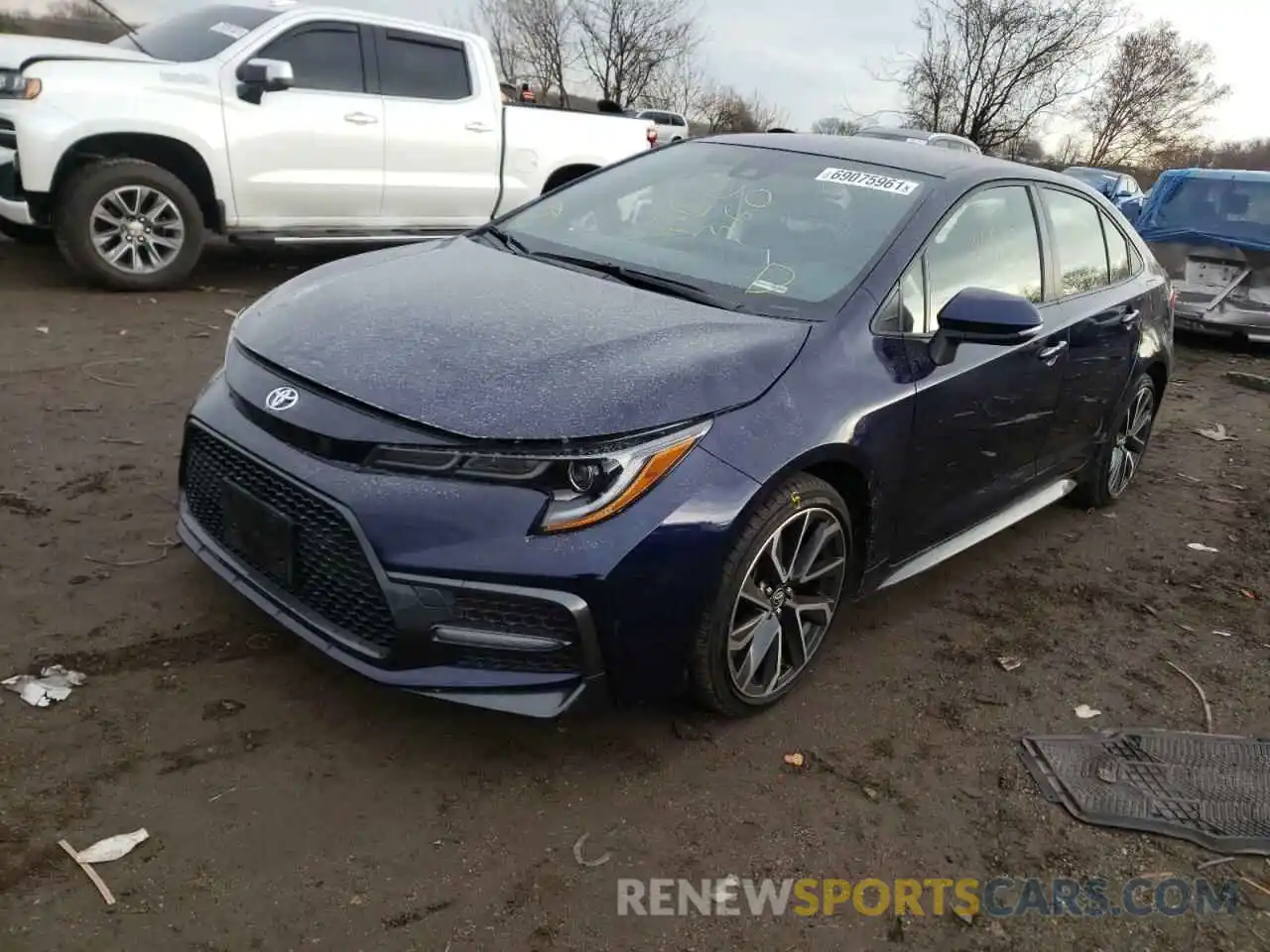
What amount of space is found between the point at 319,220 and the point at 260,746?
18.4ft

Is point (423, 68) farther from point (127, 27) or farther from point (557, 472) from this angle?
point (557, 472)

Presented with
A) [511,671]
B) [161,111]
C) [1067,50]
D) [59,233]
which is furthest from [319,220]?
[1067,50]

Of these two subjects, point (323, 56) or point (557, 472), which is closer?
point (557, 472)

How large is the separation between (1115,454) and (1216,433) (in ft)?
7.84

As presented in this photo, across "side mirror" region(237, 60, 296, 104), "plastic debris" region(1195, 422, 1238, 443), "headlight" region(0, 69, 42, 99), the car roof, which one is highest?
"side mirror" region(237, 60, 296, 104)

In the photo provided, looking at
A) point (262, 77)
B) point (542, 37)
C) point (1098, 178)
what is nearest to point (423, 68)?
point (262, 77)

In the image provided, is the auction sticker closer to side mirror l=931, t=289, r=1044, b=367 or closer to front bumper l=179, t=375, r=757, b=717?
side mirror l=931, t=289, r=1044, b=367

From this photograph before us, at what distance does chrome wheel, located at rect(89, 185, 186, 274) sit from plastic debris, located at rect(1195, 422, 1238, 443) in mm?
7086

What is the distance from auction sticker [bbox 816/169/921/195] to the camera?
3541 millimetres

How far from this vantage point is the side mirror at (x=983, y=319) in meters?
3.14

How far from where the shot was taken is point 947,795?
282 cm

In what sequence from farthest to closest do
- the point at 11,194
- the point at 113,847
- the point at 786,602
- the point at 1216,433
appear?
1. the point at 1216,433
2. the point at 11,194
3. the point at 786,602
4. the point at 113,847

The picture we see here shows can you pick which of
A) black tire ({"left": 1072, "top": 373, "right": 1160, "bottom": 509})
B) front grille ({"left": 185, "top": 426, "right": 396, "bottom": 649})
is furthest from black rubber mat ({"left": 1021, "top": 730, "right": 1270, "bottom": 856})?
front grille ({"left": 185, "top": 426, "right": 396, "bottom": 649})

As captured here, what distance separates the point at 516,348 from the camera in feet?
8.92
